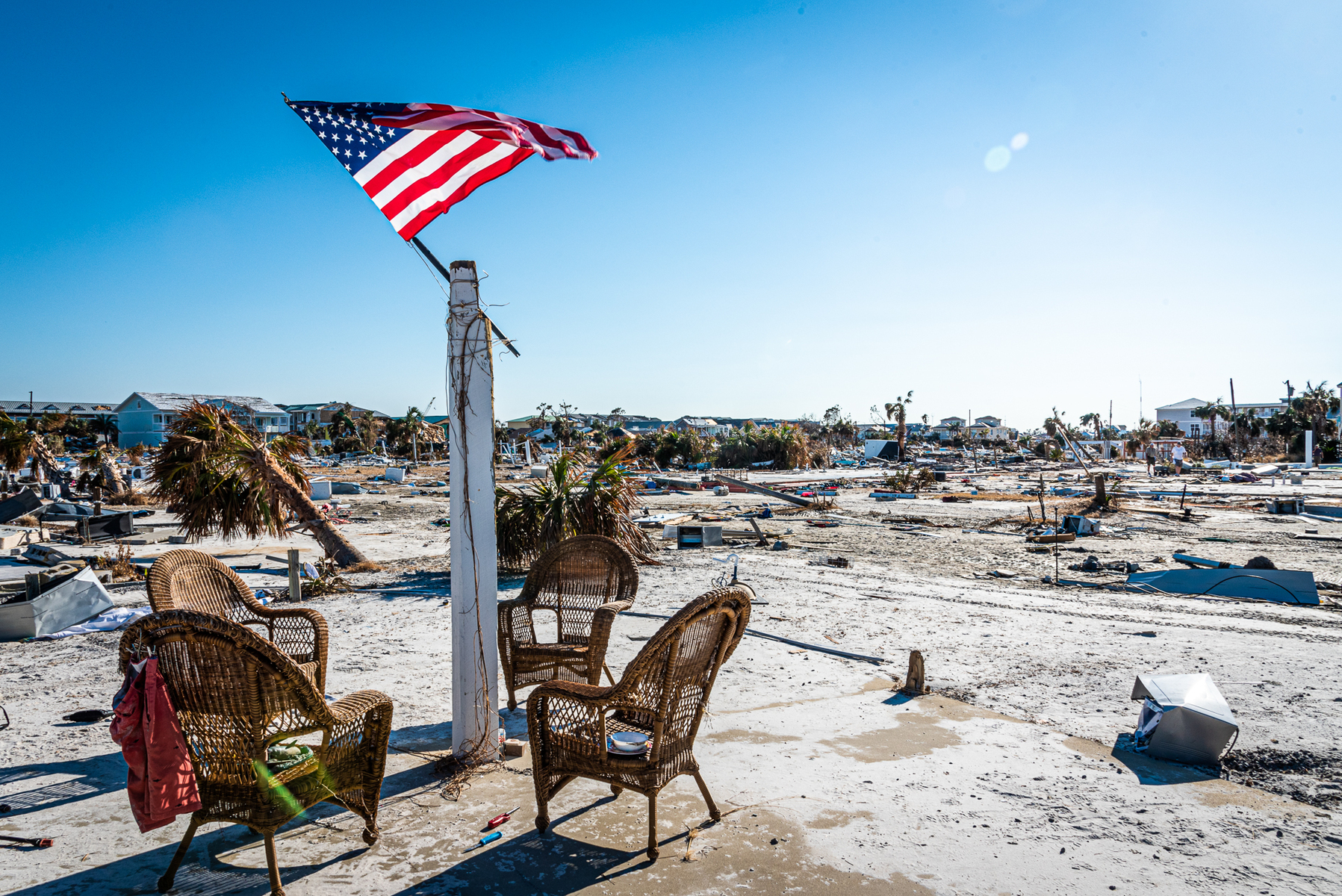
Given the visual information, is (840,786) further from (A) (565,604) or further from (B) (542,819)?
(A) (565,604)

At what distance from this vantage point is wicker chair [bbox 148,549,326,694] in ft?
12.9

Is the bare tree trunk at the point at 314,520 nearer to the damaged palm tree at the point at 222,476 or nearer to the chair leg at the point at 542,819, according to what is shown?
the damaged palm tree at the point at 222,476

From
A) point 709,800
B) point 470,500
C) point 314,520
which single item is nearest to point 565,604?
point 470,500

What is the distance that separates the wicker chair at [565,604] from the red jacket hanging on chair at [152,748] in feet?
6.61

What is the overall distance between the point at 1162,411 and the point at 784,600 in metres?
124

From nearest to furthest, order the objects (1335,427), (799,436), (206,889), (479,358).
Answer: (206,889)
(479,358)
(799,436)
(1335,427)

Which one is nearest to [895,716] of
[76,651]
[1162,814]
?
[1162,814]

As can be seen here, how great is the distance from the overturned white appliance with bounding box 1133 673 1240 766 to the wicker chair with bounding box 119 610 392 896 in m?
3.96

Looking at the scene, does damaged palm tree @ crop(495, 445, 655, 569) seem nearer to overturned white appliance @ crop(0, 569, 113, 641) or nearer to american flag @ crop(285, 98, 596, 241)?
overturned white appliance @ crop(0, 569, 113, 641)

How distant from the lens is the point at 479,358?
3.79 metres

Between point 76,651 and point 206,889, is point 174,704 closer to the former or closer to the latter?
point 206,889

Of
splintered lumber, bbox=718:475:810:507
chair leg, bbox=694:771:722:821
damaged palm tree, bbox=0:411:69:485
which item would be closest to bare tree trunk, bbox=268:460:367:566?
splintered lumber, bbox=718:475:810:507

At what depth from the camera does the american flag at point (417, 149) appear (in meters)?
4.02

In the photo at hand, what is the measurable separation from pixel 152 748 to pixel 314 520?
8.28 m
